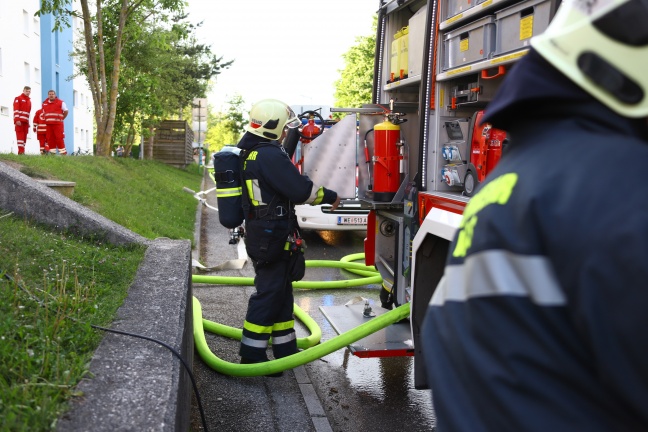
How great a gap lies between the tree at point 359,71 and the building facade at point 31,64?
1544 centimetres

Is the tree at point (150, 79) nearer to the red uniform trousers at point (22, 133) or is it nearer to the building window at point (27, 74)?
the red uniform trousers at point (22, 133)

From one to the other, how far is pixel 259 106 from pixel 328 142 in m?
0.92

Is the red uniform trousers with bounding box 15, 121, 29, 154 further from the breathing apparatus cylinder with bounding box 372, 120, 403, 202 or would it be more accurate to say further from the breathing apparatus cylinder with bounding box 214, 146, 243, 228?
the breathing apparatus cylinder with bounding box 372, 120, 403, 202

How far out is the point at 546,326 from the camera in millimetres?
1148

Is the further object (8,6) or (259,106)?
(8,6)

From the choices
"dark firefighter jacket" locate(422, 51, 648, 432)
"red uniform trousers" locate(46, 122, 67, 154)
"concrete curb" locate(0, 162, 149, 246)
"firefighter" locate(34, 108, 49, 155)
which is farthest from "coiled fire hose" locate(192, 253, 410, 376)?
"firefighter" locate(34, 108, 49, 155)

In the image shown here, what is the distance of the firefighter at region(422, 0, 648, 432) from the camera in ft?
3.41

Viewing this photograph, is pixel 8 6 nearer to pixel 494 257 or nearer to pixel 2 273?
pixel 2 273

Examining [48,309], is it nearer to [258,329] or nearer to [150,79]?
[258,329]

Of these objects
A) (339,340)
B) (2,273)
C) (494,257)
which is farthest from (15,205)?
(494,257)

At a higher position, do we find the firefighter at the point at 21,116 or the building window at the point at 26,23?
the building window at the point at 26,23

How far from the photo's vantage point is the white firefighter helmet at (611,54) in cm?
114

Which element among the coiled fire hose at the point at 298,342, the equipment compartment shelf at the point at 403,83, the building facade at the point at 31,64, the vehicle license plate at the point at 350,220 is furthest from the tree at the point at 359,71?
the coiled fire hose at the point at 298,342

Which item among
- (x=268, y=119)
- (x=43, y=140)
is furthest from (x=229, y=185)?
(x=43, y=140)
